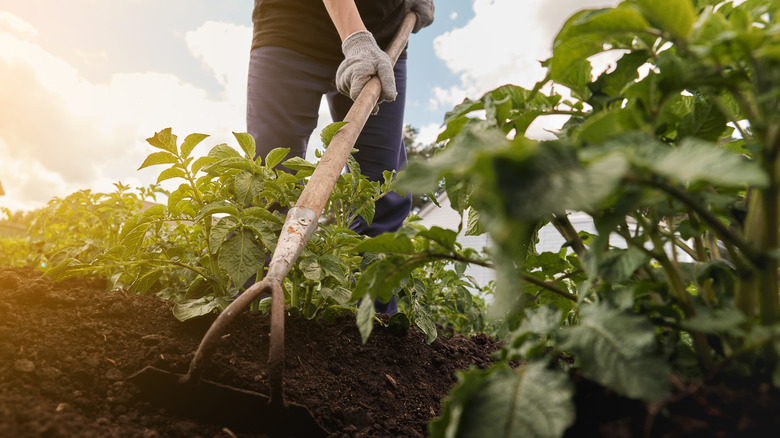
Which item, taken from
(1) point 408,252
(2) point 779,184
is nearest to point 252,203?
(1) point 408,252

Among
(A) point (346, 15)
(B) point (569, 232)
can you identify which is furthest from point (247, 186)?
(A) point (346, 15)

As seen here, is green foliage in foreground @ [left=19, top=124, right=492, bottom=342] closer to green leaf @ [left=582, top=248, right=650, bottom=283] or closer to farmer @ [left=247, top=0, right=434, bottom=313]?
green leaf @ [left=582, top=248, right=650, bottom=283]

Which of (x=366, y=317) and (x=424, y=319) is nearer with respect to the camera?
(x=366, y=317)

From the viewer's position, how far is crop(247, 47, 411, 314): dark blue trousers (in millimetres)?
2789

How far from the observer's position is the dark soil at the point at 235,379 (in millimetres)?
608

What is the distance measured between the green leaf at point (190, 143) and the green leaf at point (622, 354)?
137 centimetres

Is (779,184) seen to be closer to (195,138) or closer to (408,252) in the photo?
(408,252)

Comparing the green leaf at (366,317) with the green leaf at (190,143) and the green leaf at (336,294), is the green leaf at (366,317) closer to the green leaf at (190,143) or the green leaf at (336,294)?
the green leaf at (336,294)

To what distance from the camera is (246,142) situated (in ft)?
5.29

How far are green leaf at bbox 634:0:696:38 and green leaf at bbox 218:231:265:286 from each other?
1.18 metres

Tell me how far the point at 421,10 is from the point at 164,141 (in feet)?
8.54

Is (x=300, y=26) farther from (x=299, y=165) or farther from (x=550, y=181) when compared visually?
(x=550, y=181)

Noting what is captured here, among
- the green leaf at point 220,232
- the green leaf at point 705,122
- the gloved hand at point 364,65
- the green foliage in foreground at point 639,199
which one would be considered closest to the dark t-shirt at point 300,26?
the gloved hand at point 364,65

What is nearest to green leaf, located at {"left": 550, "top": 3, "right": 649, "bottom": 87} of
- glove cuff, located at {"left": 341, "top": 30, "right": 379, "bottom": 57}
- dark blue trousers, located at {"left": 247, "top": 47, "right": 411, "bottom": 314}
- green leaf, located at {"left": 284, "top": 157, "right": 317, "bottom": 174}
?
green leaf, located at {"left": 284, "top": 157, "right": 317, "bottom": 174}
